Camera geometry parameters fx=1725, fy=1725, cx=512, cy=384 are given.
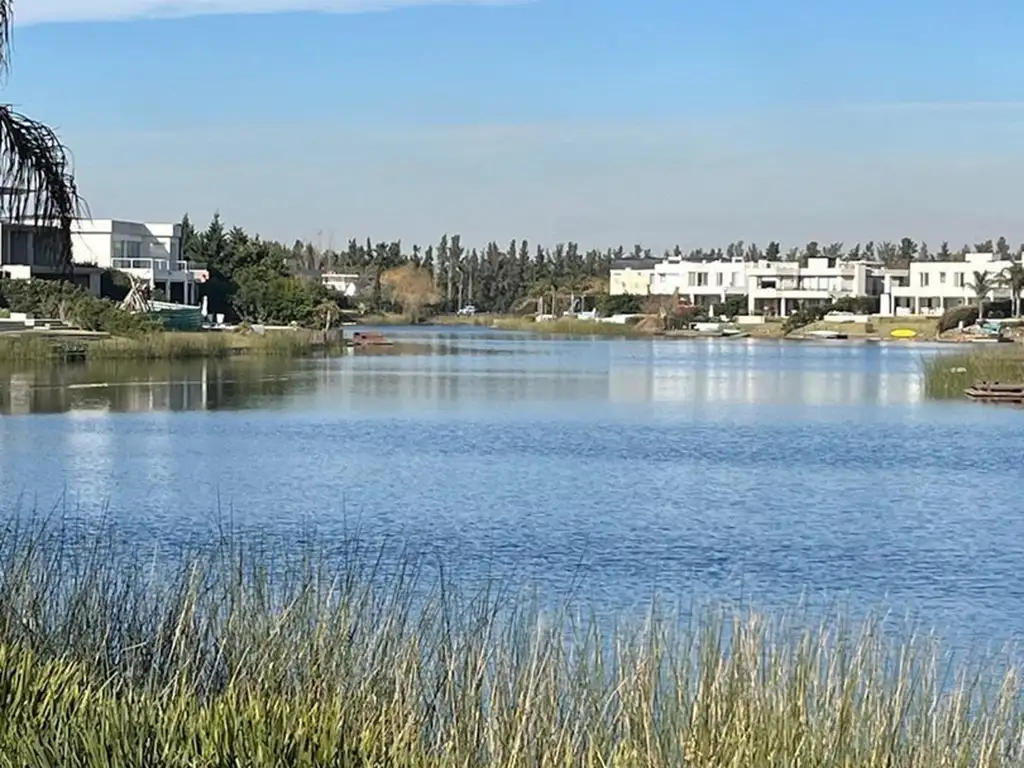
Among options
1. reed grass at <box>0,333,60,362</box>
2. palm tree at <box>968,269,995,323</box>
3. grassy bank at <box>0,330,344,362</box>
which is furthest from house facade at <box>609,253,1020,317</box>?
reed grass at <box>0,333,60,362</box>

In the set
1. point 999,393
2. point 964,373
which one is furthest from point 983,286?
point 999,393

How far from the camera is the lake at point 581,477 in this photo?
17.1 metres

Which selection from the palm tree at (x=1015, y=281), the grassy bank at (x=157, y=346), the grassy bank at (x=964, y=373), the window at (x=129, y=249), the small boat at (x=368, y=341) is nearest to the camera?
the grassy bank at (x=964, y=373)

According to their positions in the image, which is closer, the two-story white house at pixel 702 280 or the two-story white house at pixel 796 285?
the two-story white house at pixel 796 285

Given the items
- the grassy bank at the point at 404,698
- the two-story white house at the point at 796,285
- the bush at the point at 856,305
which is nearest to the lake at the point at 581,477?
the grassy bank at the point at 404,698

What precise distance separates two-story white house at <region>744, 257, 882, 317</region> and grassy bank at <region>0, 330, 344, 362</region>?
64.2 meters

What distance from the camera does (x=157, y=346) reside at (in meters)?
57.9

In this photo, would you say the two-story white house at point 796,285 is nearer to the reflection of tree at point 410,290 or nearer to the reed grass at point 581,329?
the reed grass at point 581,329

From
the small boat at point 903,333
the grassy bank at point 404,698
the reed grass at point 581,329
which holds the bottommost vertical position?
the reed grass at point 581,329

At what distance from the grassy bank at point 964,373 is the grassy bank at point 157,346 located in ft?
82.4

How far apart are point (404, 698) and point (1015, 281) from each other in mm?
105479

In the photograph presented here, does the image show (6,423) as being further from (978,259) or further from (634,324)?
(978,259)

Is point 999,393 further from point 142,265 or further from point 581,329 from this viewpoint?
point 581,329

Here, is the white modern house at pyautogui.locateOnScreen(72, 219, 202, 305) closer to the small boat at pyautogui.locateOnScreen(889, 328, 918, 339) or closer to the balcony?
the balcony
